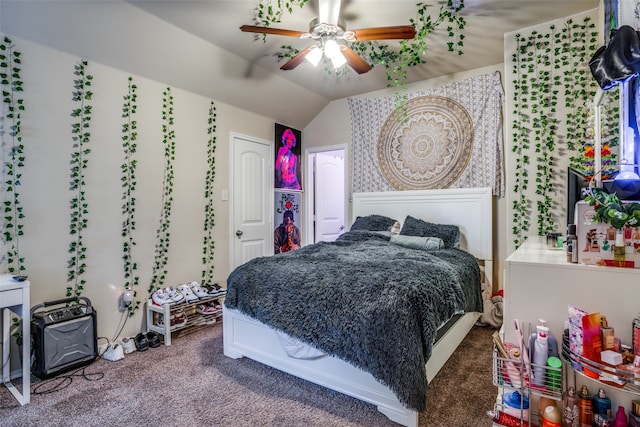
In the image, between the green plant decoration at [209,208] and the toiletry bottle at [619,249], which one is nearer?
the toiletry bottle at [619,249]

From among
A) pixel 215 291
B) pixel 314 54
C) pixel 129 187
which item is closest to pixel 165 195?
pixel 129 187

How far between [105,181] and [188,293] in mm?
1224

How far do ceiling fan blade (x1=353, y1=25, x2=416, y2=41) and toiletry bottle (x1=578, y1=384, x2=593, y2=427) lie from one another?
211 cm

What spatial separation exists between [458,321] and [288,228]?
276cm

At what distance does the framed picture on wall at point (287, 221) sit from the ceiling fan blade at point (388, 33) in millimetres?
2634

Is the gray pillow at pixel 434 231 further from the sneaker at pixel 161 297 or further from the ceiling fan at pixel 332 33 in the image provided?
the sneaker at pixel 161 297

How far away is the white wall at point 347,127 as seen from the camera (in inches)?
137

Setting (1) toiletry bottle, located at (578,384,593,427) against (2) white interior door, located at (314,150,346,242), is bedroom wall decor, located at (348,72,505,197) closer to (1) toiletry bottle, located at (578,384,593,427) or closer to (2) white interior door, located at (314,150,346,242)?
(2) white interior door, located at (314,150,346,242)

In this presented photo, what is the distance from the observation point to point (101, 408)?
189 centimetres

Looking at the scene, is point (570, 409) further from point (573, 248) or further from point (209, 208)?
point (209, 208)

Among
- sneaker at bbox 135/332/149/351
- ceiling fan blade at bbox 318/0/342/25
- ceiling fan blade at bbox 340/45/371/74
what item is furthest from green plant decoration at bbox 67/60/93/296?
ceiling fan blade at bbox 340/45/371/74

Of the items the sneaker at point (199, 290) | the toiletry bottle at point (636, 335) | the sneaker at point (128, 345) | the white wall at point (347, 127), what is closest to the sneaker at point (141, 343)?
the sneaker at point (128, 345)

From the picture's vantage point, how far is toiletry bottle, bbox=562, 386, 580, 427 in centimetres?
113

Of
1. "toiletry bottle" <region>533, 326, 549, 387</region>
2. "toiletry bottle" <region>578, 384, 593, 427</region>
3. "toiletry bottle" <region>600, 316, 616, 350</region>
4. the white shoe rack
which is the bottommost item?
the white shoe rack
